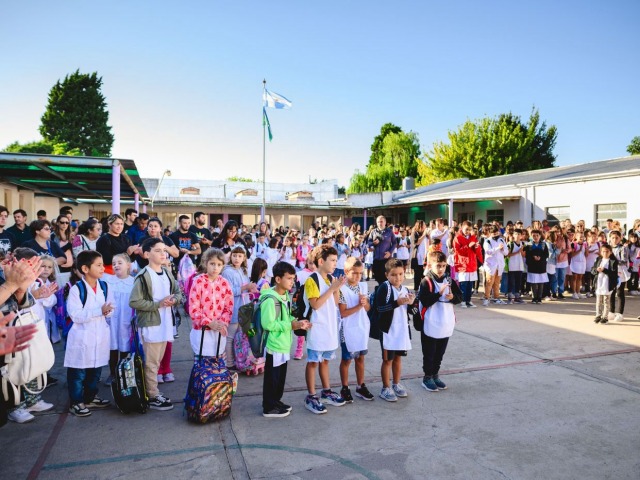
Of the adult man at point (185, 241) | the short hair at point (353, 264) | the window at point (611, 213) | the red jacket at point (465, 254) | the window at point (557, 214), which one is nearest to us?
the short hair at point (353, 264)

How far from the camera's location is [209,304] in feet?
14.1

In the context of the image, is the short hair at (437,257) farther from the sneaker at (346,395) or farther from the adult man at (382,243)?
the adult man at (382,243)

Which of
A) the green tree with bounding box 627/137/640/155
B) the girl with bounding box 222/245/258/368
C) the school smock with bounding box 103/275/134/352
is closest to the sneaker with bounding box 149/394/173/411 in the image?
the school smock with bounding box 103/275/134/352

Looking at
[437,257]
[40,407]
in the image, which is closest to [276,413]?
[40,407]

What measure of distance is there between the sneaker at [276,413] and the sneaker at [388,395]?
1.06 meters

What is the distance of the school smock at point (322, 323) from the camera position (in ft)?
13.6

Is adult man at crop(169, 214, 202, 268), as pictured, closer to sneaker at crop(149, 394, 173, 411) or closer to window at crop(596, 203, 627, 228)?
sneaker at crop(149, 394, 173, 411)

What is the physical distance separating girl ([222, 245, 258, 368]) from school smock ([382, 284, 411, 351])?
1783 mm

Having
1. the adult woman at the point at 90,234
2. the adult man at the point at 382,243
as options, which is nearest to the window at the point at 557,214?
the adult man at the point at 382,243

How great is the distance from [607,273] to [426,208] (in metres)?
18.9

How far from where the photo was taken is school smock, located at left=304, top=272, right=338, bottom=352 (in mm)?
4156

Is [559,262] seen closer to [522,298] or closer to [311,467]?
[522,298]

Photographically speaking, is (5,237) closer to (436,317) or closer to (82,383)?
(82,383)

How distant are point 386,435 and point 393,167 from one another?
49305 mm
